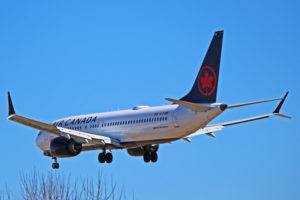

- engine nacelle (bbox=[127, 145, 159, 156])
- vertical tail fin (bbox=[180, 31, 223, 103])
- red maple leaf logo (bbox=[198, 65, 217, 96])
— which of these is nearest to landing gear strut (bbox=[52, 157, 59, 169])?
engine nacelle (bbox=[127, 145, 159, 156])

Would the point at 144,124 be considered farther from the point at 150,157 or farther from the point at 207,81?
the point at 207,81

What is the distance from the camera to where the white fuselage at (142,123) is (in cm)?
4325

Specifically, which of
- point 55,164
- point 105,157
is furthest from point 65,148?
point 55,164

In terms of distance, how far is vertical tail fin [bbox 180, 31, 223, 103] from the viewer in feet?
142

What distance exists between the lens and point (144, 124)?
46188mm

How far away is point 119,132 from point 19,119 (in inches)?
344

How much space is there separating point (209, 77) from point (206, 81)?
35 cm

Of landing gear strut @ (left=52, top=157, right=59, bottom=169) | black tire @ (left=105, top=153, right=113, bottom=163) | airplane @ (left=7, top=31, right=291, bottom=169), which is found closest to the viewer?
airplane @ (left=7, top=31, right=291, bottom=169)

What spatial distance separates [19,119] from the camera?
4294cm

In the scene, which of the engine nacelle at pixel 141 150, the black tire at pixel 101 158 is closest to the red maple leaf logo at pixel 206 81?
the engine nacelle at pixel 141 150

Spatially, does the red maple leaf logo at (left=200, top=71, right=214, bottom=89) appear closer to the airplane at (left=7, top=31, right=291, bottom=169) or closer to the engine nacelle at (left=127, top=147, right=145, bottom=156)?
the airplane at (left=7, top=31, right=291, bottom=169)

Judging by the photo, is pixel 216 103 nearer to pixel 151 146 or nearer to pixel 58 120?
pixel 151 146

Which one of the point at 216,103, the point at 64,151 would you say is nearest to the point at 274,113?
the point at 216,103

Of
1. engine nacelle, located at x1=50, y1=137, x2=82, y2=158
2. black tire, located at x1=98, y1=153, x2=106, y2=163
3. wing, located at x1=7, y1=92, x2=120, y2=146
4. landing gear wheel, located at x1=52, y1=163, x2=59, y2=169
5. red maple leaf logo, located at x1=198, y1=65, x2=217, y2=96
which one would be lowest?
landing gear wheel, located at x1=52, y1=163, x2=59, y2=169
